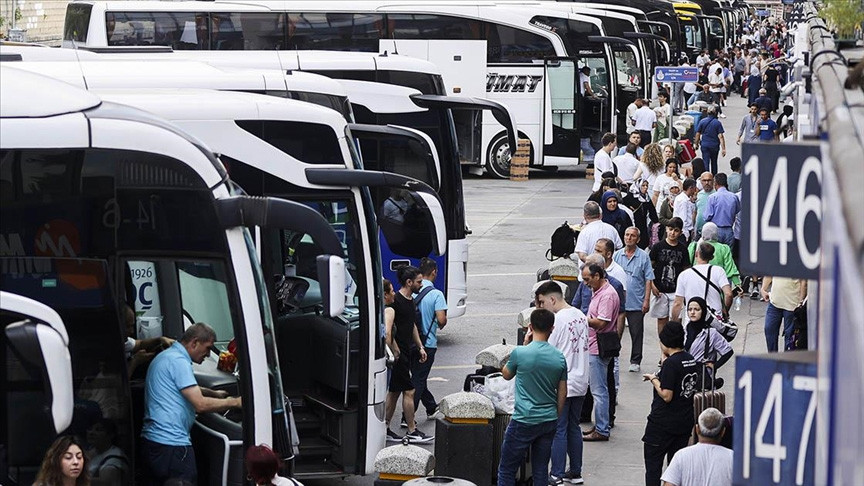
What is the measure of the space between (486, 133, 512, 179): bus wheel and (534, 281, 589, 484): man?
2165cm

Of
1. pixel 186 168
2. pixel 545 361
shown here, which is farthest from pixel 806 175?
pixel 545 361

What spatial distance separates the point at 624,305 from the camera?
14.6 metres

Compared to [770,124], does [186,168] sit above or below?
above

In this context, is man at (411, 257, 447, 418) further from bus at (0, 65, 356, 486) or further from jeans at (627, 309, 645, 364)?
bus at (0, 65, 356, 486)

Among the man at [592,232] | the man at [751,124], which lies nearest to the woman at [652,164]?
the man at [592,232]

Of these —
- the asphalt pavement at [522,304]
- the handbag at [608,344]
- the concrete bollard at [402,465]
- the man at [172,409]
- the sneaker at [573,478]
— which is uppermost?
the man at [172,409]

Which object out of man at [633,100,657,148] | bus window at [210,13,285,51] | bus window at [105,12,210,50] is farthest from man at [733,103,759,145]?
bus window at [105,12,210,50]

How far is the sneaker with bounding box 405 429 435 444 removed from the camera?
1307 cm

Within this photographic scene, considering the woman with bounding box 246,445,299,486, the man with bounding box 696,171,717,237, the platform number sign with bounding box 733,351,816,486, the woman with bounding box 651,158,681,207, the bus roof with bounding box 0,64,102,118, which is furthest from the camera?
the woman with bounding box 651,158,681,207

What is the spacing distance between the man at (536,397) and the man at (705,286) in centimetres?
362

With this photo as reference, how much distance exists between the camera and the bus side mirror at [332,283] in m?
7.69

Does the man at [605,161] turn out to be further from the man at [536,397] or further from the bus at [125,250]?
the bus at [125,250]

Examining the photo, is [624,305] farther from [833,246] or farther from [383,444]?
[833,246]

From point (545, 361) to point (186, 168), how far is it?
11.8 ft
